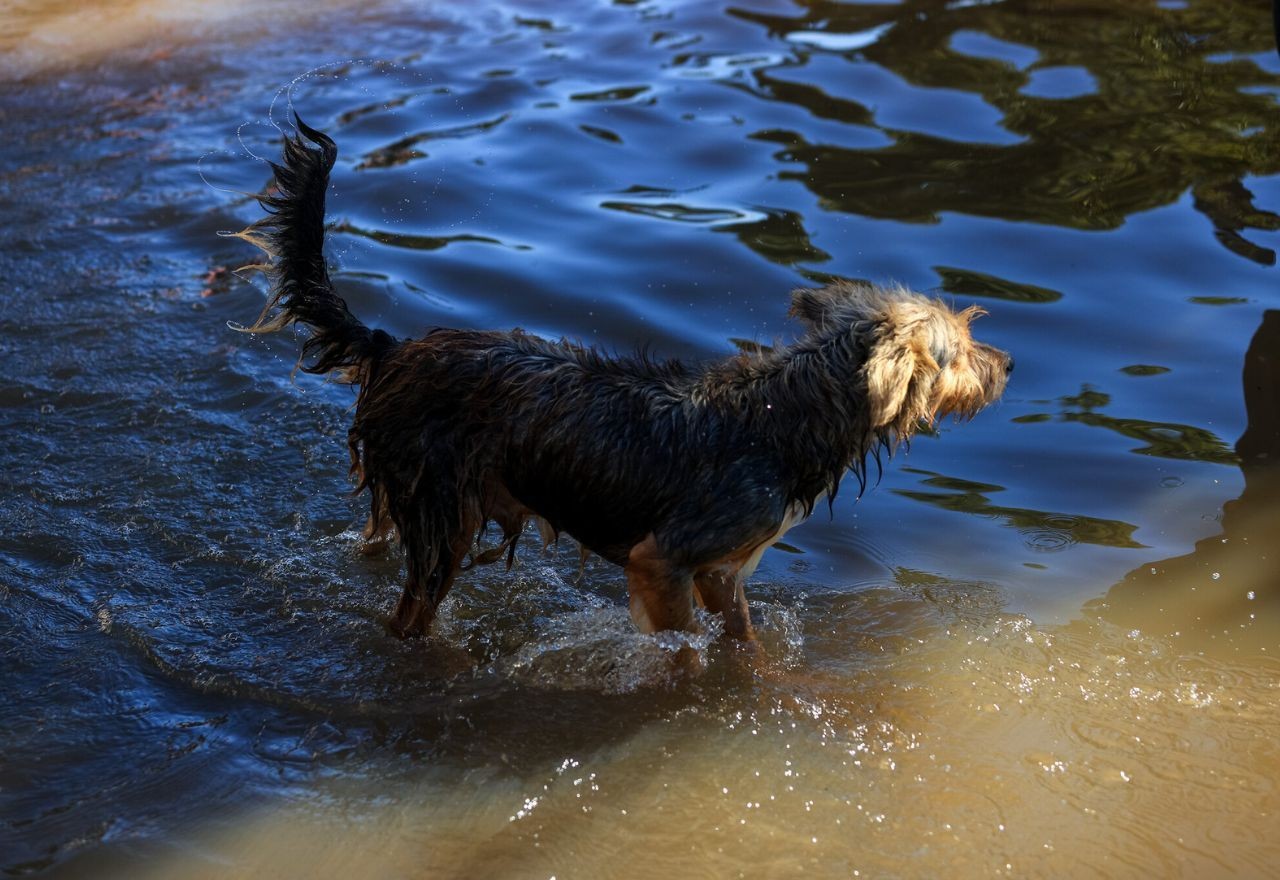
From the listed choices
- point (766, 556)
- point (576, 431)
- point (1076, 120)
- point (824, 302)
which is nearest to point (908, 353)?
point (824, 302)

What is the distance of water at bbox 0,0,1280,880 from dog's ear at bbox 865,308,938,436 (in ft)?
3.95

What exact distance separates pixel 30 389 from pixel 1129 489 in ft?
20.0

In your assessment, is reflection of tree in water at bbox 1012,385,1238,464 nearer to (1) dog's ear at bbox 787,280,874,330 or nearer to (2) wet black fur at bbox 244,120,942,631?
(1) dog's ear at bbox 787,280,874,330

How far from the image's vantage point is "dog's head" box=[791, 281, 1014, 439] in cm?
503

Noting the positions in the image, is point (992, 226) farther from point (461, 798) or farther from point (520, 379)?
point (461, 798)

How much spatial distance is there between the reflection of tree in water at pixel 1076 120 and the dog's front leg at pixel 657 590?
4898 millimetres

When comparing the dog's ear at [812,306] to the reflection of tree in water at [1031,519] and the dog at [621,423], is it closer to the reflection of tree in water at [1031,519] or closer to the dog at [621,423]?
the dog at [621,423]

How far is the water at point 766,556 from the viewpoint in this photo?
4.68 meters

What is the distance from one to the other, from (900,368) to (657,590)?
1.31 metres

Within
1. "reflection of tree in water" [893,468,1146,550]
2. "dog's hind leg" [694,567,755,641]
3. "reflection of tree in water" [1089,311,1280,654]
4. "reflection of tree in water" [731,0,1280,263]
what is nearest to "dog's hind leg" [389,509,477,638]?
"dog's hind leg" [694,567,755,641]

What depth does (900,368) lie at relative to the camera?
5.02 metres

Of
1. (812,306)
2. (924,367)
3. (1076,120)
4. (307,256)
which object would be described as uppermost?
(307,256)

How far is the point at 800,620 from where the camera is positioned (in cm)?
594

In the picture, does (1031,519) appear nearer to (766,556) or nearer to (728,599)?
(766,556)
